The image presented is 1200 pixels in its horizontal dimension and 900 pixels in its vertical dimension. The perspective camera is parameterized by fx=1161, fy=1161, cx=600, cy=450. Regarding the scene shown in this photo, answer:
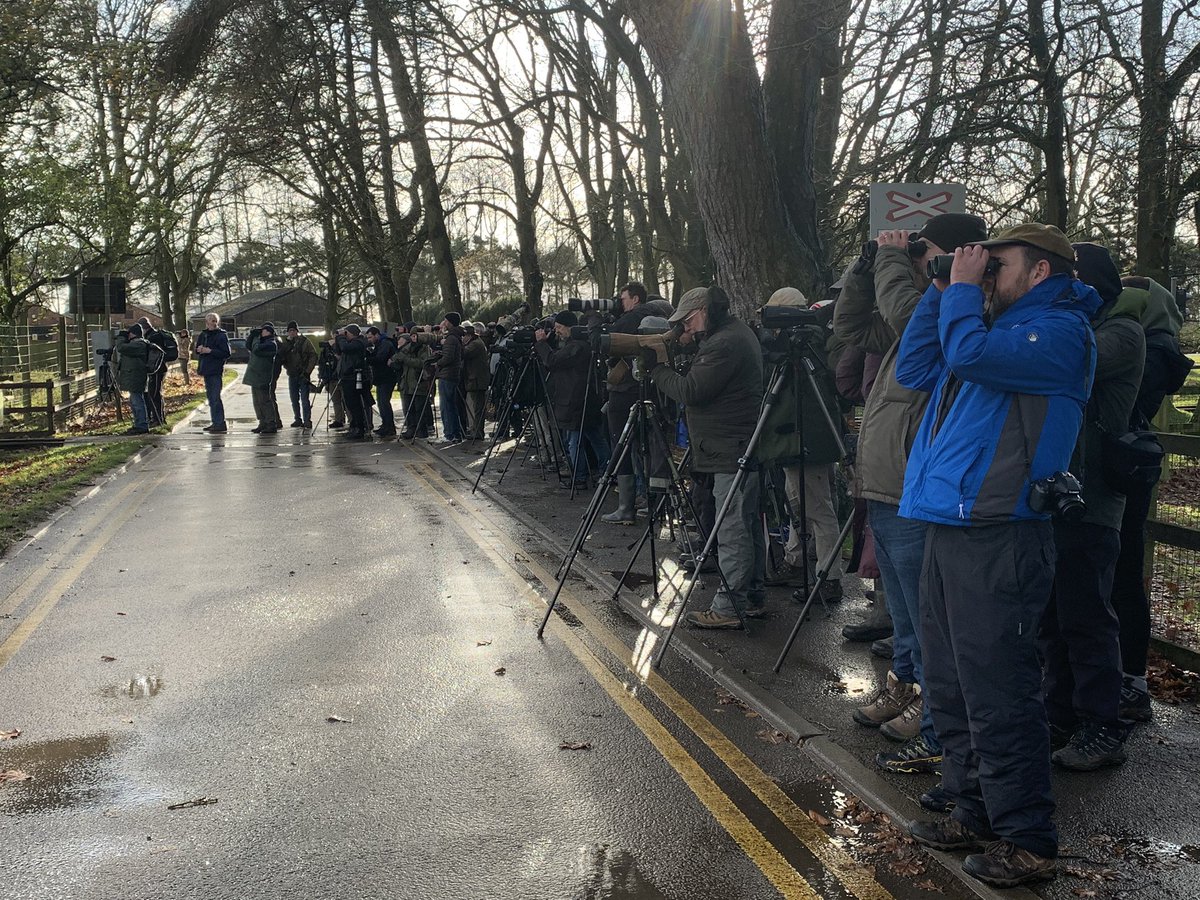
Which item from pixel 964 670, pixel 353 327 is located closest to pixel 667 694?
pixel 964 670

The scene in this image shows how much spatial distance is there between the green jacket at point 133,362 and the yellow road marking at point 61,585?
8.12m

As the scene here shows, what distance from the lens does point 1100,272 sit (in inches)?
184

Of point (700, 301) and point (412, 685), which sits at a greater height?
point (700, 301)

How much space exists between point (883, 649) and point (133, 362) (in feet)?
54.0

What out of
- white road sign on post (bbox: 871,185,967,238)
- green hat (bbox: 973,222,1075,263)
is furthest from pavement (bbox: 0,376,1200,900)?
white road sign on post (bbox: 871,185,967,238)

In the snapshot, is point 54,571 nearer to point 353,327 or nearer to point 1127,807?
point 1127,807

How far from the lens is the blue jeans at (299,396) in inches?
847

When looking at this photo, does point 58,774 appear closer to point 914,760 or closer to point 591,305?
point 914,760

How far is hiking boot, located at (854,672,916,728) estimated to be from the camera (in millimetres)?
5195

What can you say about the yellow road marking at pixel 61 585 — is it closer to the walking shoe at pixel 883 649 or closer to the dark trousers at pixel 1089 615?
the walking shoe at pixel 883 649

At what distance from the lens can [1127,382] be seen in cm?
468

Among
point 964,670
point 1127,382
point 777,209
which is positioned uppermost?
point 777,209

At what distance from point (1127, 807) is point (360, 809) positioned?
2.85m

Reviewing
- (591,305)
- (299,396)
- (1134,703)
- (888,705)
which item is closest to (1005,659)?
(888,705)
